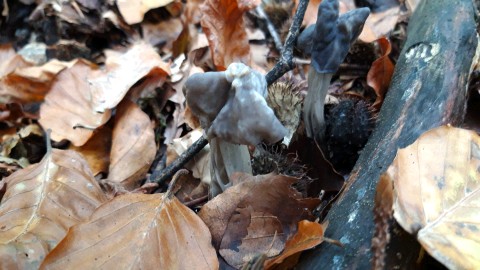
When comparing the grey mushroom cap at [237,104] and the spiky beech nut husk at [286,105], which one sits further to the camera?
the spiky beech nut husk at [286,105]

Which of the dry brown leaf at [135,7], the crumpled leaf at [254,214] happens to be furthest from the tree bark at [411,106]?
the dry brown leaf at [135,7]

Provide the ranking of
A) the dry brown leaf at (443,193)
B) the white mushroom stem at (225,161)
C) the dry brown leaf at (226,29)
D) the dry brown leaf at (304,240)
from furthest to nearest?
the dry brown leaf at (226,29), the white mushroom stem at (225,161), the dry brown leaf at (304,240), the dry brown leaf at (443,193)

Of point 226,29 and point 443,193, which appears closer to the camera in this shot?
point 443,193

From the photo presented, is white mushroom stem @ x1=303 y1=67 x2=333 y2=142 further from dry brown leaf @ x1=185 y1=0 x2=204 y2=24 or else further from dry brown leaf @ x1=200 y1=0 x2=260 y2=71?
dry brown leaf @ x1=185 y1=0 x2=204 y2=24

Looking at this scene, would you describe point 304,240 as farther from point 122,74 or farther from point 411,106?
point 122,74

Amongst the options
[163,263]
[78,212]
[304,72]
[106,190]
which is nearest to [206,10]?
[304,72]

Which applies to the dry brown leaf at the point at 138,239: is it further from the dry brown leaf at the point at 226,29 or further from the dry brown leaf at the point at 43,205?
the dry brown leaf at the point at 226,29

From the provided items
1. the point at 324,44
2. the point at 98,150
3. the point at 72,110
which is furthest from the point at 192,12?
the point at 324,44

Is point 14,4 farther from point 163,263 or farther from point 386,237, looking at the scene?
point 386,237
